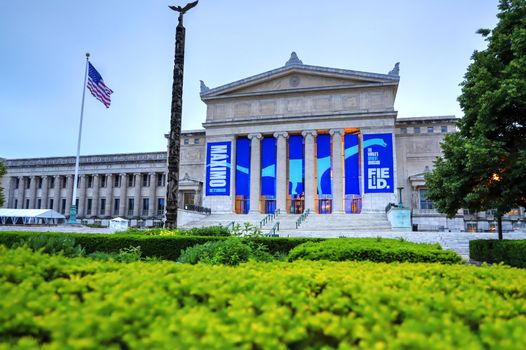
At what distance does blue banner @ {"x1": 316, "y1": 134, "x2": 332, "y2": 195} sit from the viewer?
45594 millimetres

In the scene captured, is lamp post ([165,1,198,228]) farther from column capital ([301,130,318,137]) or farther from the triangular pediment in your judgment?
the triangular pediment

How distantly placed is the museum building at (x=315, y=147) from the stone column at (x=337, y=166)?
0.12m

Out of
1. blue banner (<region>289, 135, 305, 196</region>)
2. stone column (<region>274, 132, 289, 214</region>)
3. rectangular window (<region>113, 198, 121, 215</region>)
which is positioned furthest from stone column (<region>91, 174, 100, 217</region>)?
blue banner (<region>289, 135, 305, 196</region>)

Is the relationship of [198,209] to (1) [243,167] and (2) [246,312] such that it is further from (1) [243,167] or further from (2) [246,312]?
(2) [246,312]

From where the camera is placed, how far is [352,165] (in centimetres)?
4534

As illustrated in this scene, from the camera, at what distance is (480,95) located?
1716cm

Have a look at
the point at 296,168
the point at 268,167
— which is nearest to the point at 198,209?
the point at 268,167

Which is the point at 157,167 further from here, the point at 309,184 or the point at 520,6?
the point at 520,6

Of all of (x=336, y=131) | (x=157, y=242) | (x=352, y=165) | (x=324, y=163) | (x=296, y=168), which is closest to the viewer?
(x=157, y=242)

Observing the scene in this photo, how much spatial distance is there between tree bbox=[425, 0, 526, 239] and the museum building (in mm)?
25724

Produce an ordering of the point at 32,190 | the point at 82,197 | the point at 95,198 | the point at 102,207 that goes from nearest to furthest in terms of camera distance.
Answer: the point at 95,198 < the point at 102,207 < the point at 82,197 < the point at 32,190

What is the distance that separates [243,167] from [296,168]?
6.75 meters


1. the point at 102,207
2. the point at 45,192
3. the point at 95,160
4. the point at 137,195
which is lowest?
the point at 102,207

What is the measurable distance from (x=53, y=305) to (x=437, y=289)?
3.63 m
